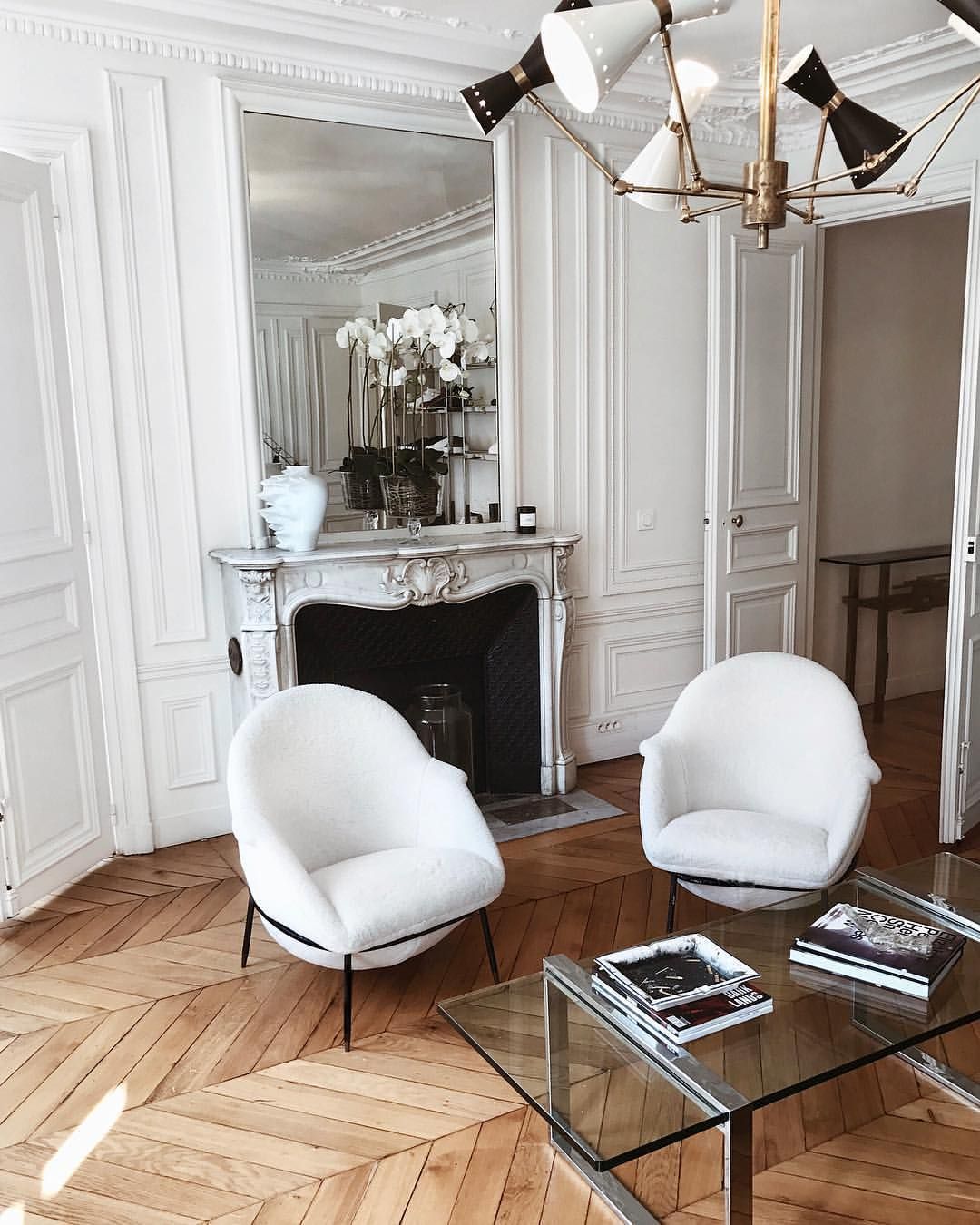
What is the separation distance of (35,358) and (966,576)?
10.2ft

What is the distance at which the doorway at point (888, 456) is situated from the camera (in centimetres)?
511

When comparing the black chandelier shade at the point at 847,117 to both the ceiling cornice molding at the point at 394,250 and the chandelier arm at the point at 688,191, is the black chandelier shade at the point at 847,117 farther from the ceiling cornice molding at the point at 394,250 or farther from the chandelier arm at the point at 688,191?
the ceiling cornice molding at the point at 394,250

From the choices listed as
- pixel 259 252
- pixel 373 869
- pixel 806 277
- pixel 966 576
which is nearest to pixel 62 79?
pixel 259 252

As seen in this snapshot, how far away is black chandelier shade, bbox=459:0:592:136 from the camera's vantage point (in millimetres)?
1828

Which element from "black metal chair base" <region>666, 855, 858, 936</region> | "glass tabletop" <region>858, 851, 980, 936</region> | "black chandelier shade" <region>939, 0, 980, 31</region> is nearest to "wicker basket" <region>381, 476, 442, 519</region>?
"black metal chair base" <region>666, 855, 858, 936</region>

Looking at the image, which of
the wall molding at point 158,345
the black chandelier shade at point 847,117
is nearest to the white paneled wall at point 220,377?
the wall molding at point 158,345

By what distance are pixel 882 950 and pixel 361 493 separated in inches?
96.2

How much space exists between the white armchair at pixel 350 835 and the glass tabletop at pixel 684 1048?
445mm

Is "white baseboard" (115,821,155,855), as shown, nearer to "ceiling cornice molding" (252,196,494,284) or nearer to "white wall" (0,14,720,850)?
"white wall" (0,14,720,850)

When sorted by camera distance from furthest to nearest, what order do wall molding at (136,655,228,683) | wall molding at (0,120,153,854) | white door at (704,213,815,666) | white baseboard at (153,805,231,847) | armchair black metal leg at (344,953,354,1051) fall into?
1. white door at (704,213,815,666)
2. white baseboard at (153,805,231,847)
3. wall molding at (136,655,228,683)
4. wall molding at (0,120,153,854)
5. armchair black metal leg at (344,953,354,1051)

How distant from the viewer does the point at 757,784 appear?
3148 millimetres

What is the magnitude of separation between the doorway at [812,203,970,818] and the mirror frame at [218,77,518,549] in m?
1.66

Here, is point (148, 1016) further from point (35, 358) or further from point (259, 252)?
point (259, 252)

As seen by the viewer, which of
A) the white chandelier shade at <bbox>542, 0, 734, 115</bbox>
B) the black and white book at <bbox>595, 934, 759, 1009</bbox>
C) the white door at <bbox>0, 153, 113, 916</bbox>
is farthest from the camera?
the white door at <bbox>0, 153, 113, 916</bbox>
